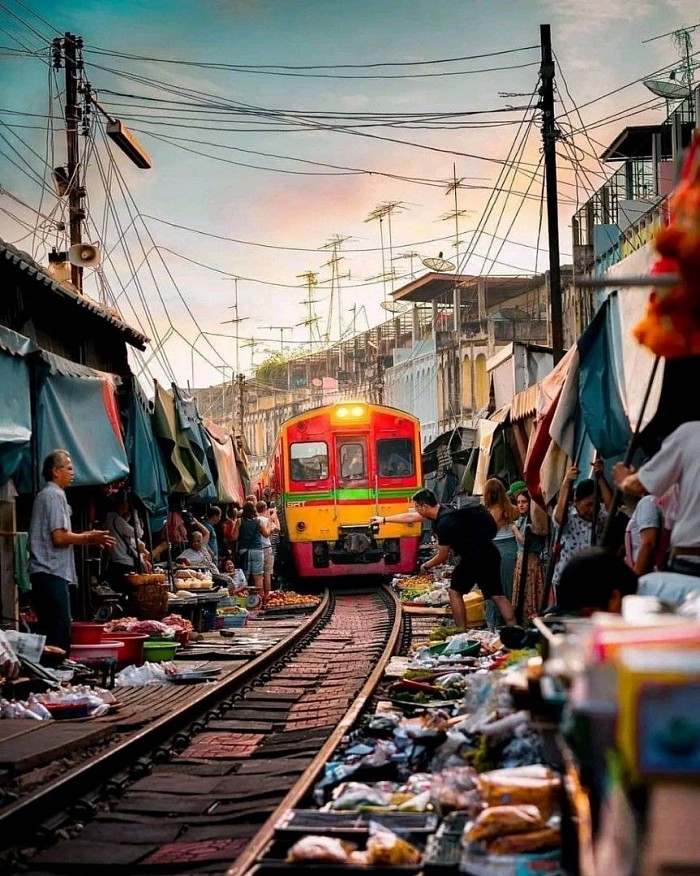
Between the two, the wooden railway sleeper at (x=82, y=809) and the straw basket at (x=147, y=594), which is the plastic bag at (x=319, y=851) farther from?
the straw basket at (x=147, y=594)

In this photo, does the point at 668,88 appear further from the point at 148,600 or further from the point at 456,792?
the point at 456,792

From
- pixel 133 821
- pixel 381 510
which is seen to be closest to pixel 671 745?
pixel 133 821

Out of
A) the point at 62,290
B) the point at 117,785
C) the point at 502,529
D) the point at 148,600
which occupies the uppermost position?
the point at 62,290

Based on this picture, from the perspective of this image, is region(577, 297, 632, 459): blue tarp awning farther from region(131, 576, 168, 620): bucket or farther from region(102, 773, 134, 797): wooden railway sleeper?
region(131, 576, 168, 620): bucket

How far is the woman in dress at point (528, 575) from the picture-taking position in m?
12.2

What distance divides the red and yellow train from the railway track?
11.7 m

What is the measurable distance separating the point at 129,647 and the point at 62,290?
3.84 m

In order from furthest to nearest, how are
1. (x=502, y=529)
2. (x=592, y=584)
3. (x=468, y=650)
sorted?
(x=502, y=529), (x=468, y=650), (x=592, y=584)

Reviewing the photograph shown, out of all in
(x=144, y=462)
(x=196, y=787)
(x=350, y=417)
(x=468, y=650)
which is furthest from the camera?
(x=350, y=417)

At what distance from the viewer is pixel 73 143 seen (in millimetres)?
19219

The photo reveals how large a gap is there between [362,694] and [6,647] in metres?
2.73

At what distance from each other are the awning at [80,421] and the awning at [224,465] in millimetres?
8181

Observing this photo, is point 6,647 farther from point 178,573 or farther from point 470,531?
point 178,573

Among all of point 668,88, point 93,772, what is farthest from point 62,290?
point 668,88
